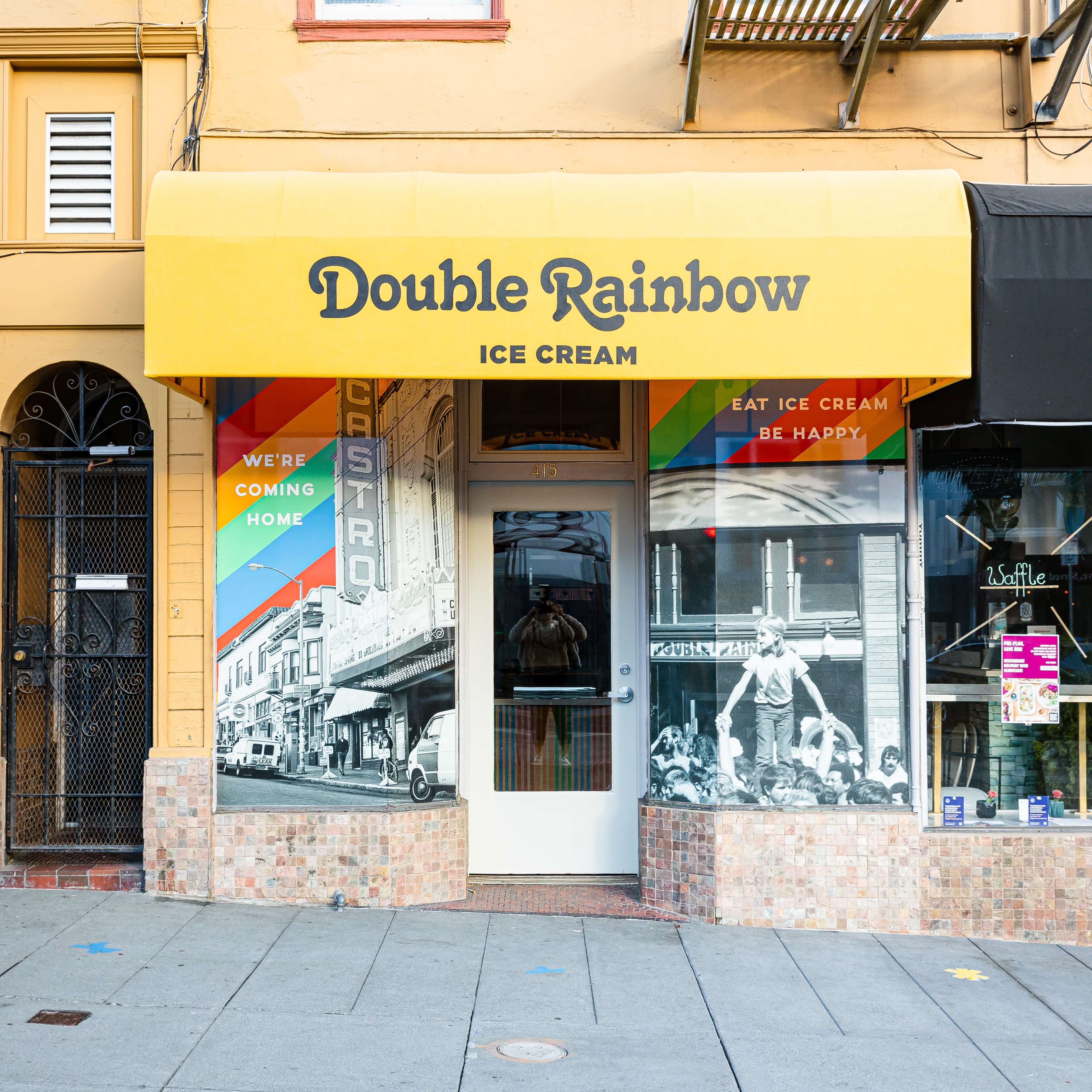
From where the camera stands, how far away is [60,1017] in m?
4.54

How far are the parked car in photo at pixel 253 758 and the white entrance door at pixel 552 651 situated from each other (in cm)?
124

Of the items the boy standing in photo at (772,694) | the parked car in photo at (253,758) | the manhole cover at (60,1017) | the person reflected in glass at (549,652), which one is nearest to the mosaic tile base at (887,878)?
the boy standing in photo at (772,694)

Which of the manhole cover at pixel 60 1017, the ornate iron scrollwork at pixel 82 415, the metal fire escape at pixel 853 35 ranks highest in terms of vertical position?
the metal fire escape at pixel 853 35

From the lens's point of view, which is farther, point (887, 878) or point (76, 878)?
point (76, 878)

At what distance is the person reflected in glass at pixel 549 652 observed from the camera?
6707 mm

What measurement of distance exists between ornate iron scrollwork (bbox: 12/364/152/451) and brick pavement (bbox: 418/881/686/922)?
3449mm

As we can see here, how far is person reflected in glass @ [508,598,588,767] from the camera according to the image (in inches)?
264

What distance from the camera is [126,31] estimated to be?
20.4ft

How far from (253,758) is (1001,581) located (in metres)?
4.59

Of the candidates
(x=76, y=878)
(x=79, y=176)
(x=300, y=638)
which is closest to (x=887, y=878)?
(x=300, y=638)

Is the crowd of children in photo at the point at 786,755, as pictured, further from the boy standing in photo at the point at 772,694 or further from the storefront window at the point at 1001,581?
the storefront window at the point at 1001,581

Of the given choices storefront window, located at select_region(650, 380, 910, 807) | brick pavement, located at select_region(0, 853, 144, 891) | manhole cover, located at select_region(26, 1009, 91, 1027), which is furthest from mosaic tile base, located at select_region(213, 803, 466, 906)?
storefront window, located at select_region(650, 380, 910, 807)

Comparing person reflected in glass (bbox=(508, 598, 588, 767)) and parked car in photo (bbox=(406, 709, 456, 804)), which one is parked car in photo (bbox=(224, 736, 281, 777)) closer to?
parked car in photo (bbox=(406, 709, 456, 804))

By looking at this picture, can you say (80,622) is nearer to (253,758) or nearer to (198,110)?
(253,758)
